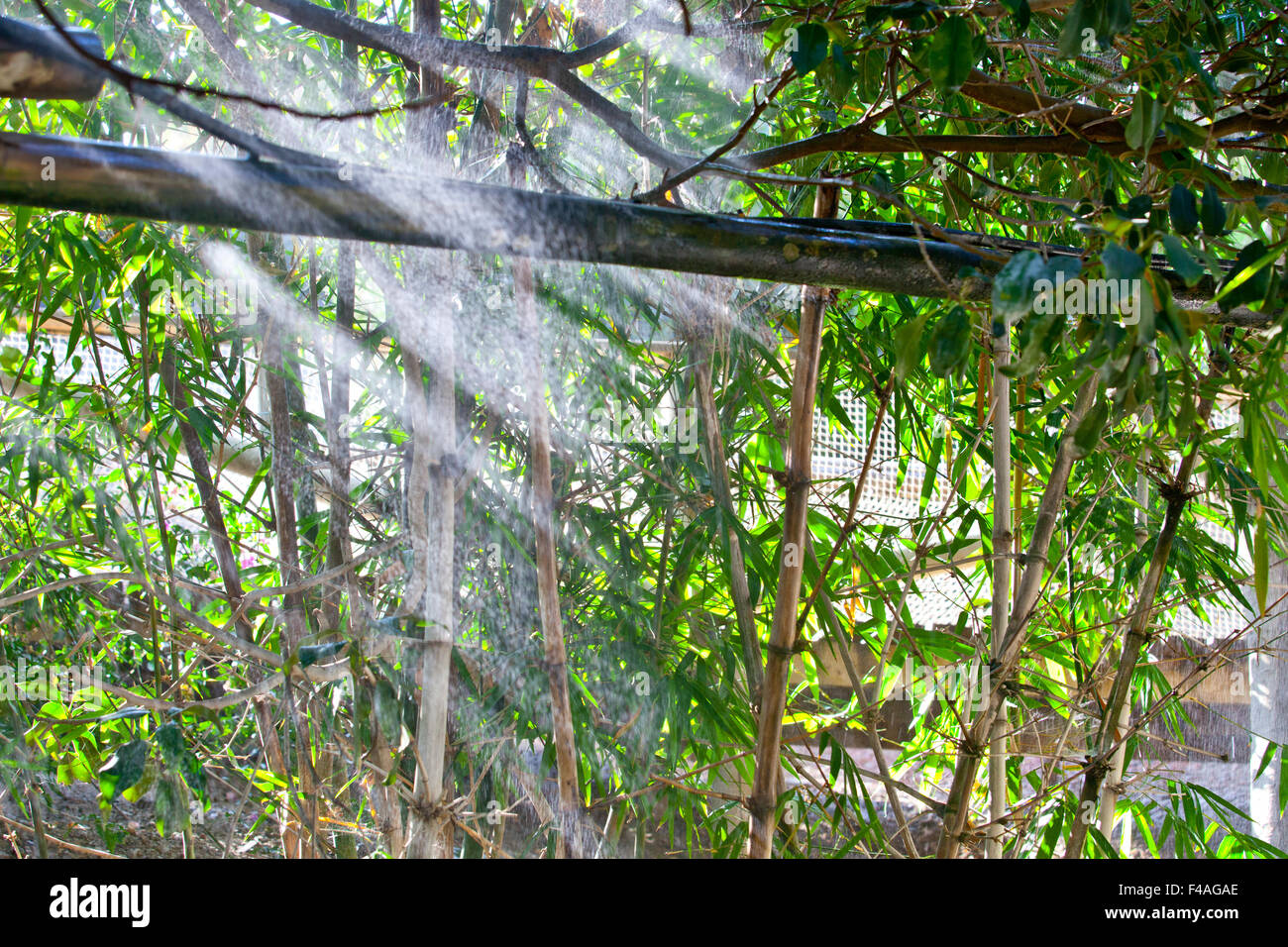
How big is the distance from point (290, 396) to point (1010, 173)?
0.72 m

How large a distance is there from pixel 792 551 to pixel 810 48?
417mm

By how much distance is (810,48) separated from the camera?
0.56 metres

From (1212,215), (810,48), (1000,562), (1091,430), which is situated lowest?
(1000,562)

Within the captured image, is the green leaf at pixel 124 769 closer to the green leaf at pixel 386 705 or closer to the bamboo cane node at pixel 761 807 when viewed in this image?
the green leaf at pixel 386 705

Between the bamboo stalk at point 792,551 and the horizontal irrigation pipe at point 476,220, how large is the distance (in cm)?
16

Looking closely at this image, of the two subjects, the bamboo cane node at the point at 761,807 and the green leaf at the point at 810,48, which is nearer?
the green leaf at the point at 810,48

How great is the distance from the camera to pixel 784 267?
623 millimetres

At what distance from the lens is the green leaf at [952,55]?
0.53 meters

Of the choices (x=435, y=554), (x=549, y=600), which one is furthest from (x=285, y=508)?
(x=549, y=600)

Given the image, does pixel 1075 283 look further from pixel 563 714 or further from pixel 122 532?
pixel 122 532

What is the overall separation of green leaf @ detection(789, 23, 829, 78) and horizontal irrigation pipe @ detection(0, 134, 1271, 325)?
10 cm

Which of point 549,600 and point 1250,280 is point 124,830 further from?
point 1250,280

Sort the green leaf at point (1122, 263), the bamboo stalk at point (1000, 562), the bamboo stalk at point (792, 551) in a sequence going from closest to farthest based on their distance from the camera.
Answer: the green leaf at point (1122, 263), the bamboo stalk at point (792, 551), the bamboo stalk at point (1000, 562)

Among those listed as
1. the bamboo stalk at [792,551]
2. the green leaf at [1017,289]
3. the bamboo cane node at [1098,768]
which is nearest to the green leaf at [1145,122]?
the green leaf at [1017,289]
